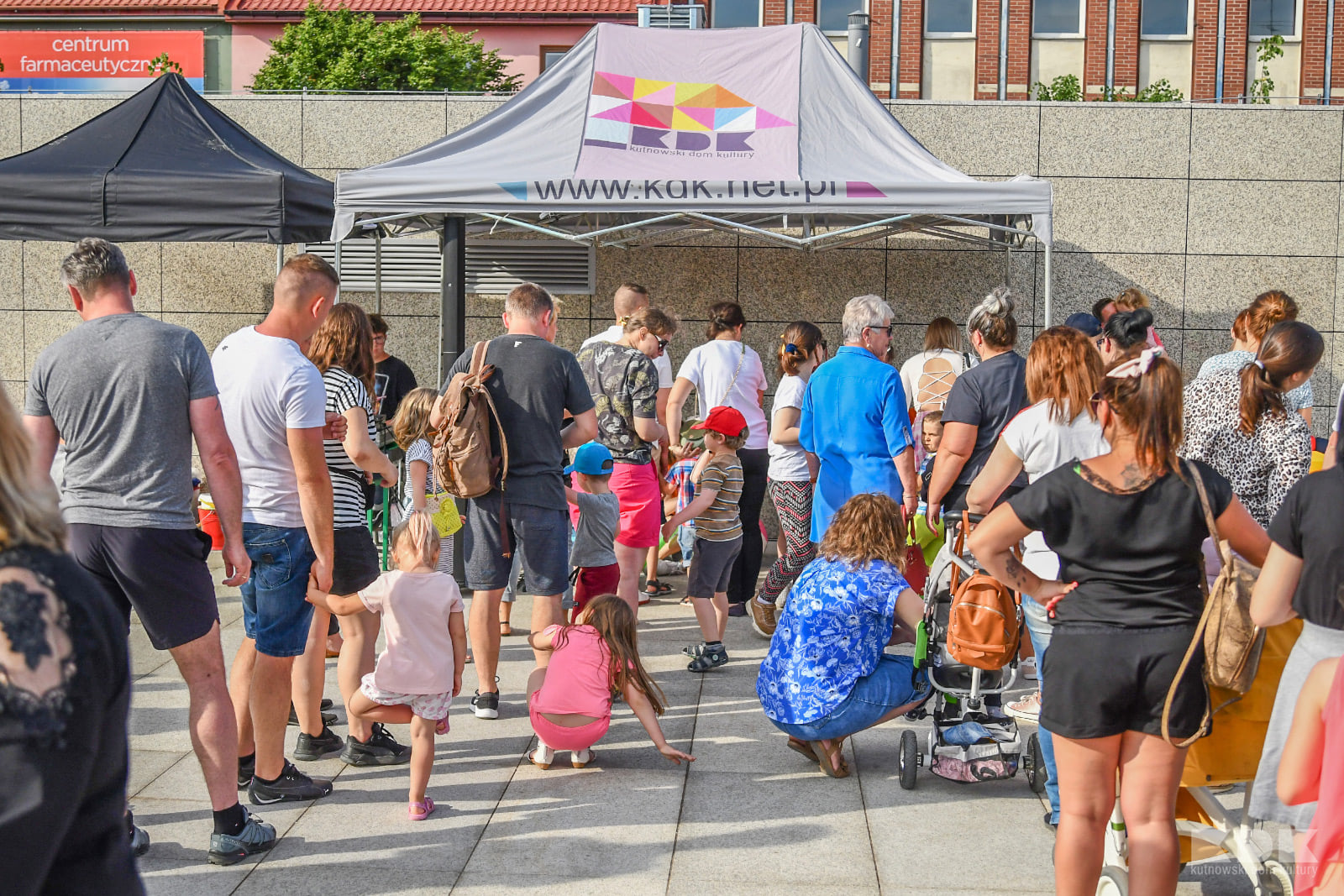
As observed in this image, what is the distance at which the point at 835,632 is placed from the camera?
15.0 ft

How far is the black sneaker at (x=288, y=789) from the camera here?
A: 173 inches

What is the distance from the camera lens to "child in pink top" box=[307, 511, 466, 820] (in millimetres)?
4309

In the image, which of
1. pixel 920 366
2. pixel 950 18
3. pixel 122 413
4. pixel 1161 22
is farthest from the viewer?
pixel 950 18

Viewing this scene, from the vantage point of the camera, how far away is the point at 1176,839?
306cm

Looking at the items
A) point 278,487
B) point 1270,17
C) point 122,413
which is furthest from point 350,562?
point 1270,17

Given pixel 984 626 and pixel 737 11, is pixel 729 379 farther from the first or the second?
pixel 737 11

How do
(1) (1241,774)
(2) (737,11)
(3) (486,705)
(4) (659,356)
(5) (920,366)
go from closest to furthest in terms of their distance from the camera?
(1) (1241,774)
(3) (486,705)
(4) (659,356)
(5) (920,366)
(2) (737,11)

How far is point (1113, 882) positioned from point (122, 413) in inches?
124

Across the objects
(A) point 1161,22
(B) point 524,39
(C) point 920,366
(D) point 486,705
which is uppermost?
(B) point 524,39

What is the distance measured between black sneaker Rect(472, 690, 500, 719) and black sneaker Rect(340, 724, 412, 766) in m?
0.50

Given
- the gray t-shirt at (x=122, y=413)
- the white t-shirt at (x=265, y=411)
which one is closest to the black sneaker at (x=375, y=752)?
the white t-shirt at (x=265, y=411)

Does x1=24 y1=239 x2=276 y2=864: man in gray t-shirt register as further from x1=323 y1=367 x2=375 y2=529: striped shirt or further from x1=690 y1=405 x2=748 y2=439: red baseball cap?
x1=690 y1=405 x2=748 y2=439: red baseball cap

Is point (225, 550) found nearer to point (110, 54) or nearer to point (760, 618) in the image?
point (760, 618)

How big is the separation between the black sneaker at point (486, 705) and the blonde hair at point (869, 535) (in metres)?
1.71
